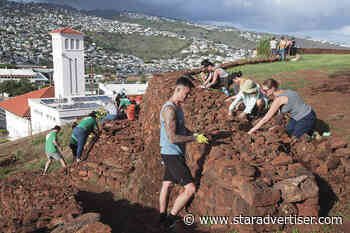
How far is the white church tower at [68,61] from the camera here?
44938 mm

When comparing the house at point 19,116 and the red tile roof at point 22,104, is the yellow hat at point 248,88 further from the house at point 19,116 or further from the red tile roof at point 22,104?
the red tile roof at point 22,104

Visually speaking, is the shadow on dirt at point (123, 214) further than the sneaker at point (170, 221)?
Yes

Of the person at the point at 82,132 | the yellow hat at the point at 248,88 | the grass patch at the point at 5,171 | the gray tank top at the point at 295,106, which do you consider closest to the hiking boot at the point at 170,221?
the gray tank top at the point at 295,106

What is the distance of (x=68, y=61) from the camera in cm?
4588

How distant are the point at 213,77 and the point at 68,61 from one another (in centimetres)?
4041

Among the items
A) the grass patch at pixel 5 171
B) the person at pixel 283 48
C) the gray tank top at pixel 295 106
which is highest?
the person at pixel 283 48

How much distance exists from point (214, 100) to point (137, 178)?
10.4 ft

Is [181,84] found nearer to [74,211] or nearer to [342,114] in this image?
[74,211]

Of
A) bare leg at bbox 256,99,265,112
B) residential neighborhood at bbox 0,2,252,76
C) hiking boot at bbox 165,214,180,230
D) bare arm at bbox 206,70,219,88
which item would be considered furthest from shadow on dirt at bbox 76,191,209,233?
residential neighborhood at bbox 0,2,252,76

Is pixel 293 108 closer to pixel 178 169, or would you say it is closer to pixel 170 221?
pixel 178 169

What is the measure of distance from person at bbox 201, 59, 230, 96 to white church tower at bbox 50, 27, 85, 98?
3850cm

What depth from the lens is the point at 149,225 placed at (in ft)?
16.8

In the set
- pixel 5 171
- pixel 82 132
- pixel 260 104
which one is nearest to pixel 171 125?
pixel 260 104

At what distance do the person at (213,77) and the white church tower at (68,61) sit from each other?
126 ft
